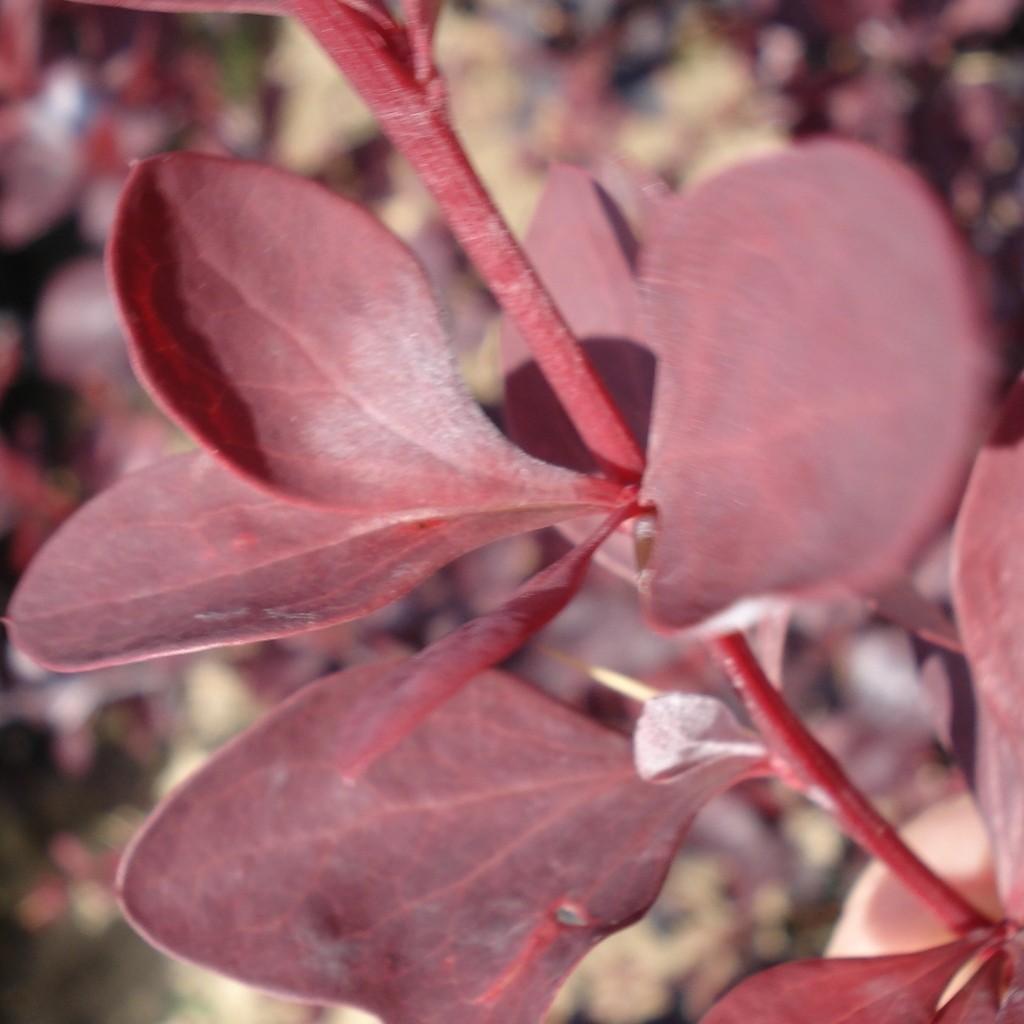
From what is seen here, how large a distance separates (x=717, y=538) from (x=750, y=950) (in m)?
1.21

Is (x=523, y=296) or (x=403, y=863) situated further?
(x=403, y=863)

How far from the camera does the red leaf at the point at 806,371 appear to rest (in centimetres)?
26

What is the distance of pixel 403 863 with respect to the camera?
51 centimetres

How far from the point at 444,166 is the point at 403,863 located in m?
0.33

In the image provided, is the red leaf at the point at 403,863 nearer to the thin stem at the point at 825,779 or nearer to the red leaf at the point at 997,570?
the thin stem at the point at 825,779

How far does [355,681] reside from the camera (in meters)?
0.54

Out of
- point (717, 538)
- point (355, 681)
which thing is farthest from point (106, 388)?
point (717, 538)

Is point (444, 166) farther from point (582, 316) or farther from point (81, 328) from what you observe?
point (81, 328)

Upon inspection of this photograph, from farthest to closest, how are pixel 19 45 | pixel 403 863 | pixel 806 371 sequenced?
pixel 19 45
pixel 403 863
pixel 806 371

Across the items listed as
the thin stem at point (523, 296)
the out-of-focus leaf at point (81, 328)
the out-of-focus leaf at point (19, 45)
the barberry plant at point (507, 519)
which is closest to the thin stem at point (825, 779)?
the barberry plant at point (507, 519)

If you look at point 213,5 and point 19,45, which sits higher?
point 19,45

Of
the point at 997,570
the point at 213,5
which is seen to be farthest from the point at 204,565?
the point at 997,570

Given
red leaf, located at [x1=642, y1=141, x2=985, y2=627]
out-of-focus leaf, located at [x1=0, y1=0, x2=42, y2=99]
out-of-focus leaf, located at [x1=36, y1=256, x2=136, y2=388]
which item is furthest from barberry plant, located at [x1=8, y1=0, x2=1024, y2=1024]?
out-of-focus leaf, located at [x1=0, y1=0, x2=42, y2=99]

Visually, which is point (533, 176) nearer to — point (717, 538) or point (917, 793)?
point (917, 793)
